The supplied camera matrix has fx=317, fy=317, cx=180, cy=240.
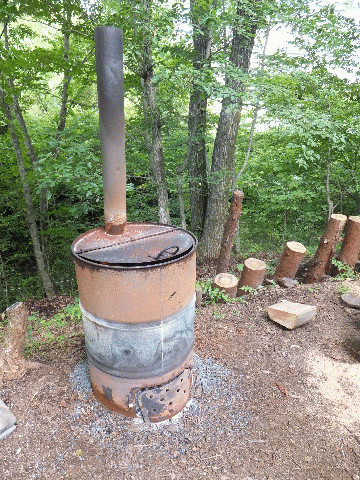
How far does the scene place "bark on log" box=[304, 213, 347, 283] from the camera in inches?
209

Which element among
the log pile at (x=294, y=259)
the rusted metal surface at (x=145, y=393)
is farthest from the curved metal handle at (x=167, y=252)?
the log pile at (x=294, y=259)

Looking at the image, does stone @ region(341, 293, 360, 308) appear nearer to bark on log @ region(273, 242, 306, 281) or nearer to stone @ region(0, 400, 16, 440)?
bark on log @ region(273, 242, 306, 281)

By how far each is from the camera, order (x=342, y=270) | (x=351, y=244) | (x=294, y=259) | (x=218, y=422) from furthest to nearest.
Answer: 1. (x=342, y=270)
2. (x=351, y=244)
3. (x=294, y=259)
4. (x=218, y=422)

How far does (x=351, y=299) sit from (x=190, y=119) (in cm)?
439

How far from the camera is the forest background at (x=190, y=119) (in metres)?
4.55

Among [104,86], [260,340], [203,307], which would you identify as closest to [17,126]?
[104,86]

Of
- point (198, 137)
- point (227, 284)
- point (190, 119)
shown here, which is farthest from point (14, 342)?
point (190, 119)

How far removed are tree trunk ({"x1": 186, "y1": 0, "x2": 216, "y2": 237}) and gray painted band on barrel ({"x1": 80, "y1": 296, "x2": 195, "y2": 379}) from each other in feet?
12.1

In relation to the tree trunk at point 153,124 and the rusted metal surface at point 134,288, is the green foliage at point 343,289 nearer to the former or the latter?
the tree trunk at point 153,124

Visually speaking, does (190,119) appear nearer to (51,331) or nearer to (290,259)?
(290,259)

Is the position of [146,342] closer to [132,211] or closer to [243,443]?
[243,443]

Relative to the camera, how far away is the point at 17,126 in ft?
18.2

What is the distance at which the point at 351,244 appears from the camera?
5.54m

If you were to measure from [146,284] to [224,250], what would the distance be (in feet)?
11.6
